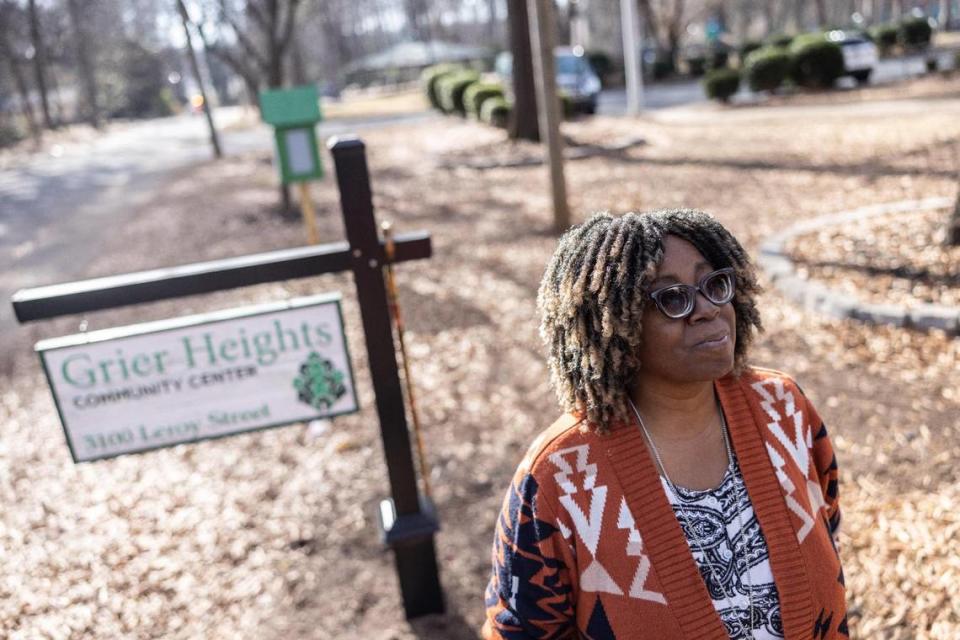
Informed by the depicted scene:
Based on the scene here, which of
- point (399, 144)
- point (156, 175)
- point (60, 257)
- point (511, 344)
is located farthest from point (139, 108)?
point (511, 344)

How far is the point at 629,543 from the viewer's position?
5.00 ft

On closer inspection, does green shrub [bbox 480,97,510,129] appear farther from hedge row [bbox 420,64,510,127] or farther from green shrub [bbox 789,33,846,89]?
green shrub [bbox 789,33,846,89]

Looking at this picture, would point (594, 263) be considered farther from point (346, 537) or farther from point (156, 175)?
point (156, 175)

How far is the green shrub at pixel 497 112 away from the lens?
17.4m

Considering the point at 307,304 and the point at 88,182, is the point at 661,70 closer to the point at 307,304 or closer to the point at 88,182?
the point at 88,182

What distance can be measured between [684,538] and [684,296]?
1.55ft

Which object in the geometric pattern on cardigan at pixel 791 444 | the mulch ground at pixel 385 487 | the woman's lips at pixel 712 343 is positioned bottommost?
the mulch ground at pixel 385 487

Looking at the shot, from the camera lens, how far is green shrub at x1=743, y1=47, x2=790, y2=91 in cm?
1973

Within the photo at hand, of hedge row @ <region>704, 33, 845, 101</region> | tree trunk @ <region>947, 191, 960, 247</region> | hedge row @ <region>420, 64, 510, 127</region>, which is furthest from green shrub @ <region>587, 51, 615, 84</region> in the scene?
tree trunk @ <region>947, 191, 960, 247</region>

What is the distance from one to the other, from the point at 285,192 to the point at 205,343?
9.24 m

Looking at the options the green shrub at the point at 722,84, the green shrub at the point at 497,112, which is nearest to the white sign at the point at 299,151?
the green shrub at the point at 497,112

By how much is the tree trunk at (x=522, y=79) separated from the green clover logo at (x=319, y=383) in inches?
456

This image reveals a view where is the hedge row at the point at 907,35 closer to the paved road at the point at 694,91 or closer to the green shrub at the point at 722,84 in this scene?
the paved road at the point at 694,91

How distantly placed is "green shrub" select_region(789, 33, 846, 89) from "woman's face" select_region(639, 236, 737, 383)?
20401 mm
